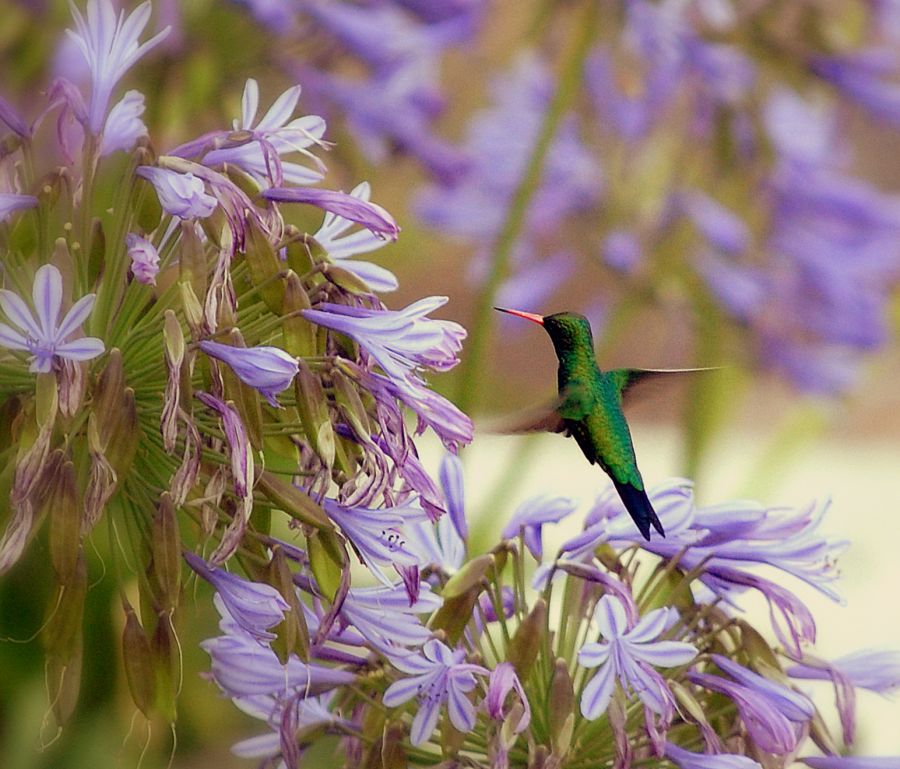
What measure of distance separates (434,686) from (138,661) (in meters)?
0.09

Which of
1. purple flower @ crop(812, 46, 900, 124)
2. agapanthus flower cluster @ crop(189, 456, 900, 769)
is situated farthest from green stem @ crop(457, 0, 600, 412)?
agapanthus flower cluster @ crop(189, 456, 900, 769)

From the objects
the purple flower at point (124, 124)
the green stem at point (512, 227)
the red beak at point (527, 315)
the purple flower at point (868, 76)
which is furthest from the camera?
the purple flower at point (868, 76)

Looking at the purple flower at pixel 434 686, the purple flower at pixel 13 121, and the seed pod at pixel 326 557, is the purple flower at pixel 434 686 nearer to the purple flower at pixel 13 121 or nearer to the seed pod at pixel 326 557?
the seed pod at pixel 326 557

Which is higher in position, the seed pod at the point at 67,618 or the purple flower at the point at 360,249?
the purple flower at the point at 360,249

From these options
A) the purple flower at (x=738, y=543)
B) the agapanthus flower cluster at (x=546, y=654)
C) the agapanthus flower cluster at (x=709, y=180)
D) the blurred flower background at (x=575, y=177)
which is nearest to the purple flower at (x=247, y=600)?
the agapanthus flower cluster at (x=546, y=654)

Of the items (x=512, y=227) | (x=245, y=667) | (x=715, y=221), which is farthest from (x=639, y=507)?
(x=715, y=221)

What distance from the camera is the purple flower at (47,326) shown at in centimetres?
40

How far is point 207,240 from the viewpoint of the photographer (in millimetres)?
441

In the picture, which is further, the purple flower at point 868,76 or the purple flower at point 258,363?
the purple flower at point 868,76

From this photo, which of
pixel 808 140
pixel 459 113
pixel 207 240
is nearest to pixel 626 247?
pixel 808 140

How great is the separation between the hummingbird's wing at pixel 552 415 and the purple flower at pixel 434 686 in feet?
0.23

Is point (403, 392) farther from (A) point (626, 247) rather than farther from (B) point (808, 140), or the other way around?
(B) point (808, 140)

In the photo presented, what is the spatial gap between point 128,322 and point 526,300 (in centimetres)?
63

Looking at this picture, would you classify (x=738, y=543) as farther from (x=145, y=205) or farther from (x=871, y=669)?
(x=145, y=205)
